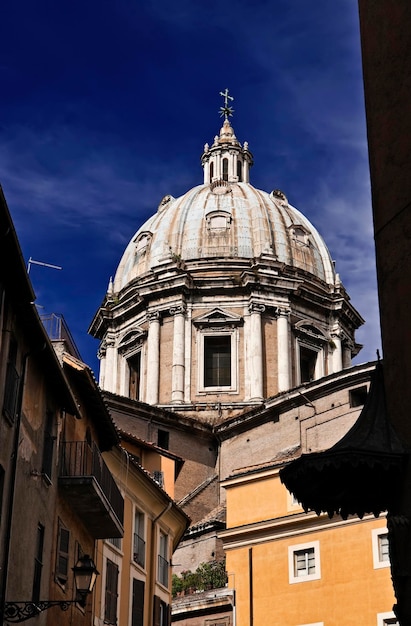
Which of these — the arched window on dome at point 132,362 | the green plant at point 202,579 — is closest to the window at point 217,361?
the arched window on dome at point 132,362

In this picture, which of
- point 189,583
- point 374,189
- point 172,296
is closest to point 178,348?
point 172,296

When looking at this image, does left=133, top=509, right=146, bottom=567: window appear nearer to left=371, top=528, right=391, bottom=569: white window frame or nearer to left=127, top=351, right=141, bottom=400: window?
left=371, top=528, right=391, bottom=569: white window frame

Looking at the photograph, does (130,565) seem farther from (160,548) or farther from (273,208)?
(273,208)

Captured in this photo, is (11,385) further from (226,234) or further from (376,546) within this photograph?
(226,234)

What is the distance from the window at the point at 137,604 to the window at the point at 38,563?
7661 mm

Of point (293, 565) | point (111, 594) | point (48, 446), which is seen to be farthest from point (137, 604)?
point (48, 446)

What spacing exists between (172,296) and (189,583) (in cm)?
2278

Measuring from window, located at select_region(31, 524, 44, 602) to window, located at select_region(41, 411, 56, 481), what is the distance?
3.66 feet

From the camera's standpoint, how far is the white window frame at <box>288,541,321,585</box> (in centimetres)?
3150

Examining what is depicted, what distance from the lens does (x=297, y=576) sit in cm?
3194

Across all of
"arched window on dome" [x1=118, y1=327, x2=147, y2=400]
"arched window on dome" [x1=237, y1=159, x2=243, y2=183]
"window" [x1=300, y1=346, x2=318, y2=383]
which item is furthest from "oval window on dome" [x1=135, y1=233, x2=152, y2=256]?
"window" [x1=300, y1=346, x2=318, y2=383]

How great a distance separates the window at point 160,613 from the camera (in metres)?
28.4

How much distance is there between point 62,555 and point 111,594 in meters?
4.17

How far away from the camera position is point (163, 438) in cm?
5447
